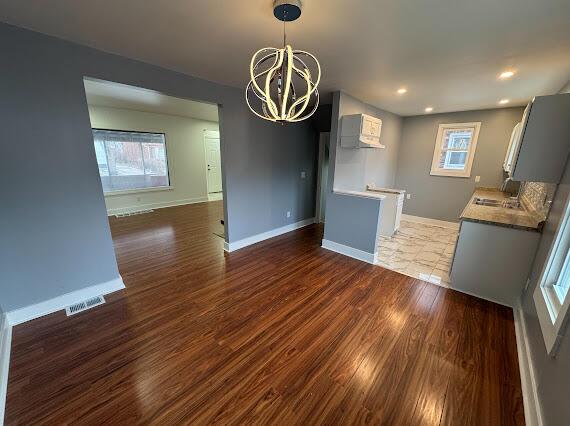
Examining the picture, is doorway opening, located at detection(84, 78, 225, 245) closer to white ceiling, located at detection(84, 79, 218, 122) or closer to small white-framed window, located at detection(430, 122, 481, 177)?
white ceiling, located at detection(84, 79, 218, 122)

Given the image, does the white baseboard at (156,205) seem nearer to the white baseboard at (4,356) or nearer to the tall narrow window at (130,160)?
the tall narrow window at (130,160)

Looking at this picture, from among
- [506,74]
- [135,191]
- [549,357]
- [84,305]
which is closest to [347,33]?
[506,74]

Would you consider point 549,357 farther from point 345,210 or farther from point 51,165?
point 51,165

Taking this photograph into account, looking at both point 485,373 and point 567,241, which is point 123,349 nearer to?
point 485,373

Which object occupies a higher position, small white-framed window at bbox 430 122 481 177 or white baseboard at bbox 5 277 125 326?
small white-framed window at bbox 430 122 481 177

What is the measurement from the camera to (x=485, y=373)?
5.35 feet

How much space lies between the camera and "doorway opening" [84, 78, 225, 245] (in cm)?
502

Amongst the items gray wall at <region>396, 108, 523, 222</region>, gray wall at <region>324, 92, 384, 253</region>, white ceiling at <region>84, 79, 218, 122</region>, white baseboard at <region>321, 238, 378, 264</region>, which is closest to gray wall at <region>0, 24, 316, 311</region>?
white ceiling at <region>84, 79, 218, 122</region>

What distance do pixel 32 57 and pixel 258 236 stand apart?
3.17 meters

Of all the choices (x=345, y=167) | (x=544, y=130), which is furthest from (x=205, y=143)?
(x=544, y=130)

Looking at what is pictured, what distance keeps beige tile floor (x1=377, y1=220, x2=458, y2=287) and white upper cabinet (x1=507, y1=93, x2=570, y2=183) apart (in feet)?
4.76

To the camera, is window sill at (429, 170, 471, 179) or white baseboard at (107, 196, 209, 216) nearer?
window sill at (429, 170, 471, 179)

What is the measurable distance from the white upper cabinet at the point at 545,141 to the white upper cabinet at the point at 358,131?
62.9 inches

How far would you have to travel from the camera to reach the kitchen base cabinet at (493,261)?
7.39ft
